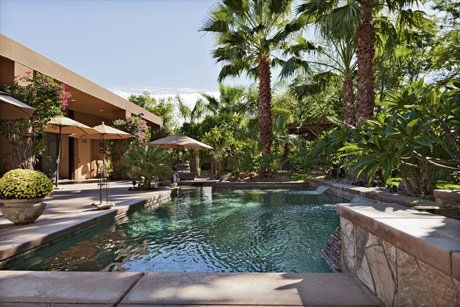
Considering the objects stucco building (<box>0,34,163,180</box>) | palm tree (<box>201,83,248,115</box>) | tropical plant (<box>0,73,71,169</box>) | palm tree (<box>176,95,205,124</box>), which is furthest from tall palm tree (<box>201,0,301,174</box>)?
palm tree (<box>176,95,205,124</box>)

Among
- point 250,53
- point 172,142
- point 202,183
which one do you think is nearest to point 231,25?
point 250,53

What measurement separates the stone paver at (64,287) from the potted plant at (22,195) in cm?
268

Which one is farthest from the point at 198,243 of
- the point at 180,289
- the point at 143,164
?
the point at 143,164

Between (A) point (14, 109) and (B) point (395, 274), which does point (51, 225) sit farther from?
(B) point (395, 274)

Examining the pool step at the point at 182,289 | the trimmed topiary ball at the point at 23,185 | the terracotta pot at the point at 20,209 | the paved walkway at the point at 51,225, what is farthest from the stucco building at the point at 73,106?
the pool step at the point at 182,289

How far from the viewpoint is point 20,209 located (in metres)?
5.65

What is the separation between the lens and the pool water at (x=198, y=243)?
14.1 ft

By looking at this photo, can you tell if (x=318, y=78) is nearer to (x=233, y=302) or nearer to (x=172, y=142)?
(x=172, y=142)

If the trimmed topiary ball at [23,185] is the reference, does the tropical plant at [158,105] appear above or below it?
above

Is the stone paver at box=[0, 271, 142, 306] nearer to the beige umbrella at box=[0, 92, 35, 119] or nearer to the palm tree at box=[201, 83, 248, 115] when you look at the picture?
the beige umbrella at box=[0, 92, 35, 119]

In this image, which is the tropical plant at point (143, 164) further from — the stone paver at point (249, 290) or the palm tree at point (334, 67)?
the stone paver at point (249, 290)

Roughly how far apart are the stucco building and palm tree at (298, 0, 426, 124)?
872 cm

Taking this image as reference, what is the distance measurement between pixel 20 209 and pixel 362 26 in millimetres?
11285

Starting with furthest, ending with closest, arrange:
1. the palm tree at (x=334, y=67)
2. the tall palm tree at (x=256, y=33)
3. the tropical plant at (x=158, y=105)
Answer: the tropical plant at (x=158, y=105) → the tall palm tree at (x=256, y=33) → the palm tree at (x=334, y=67)
